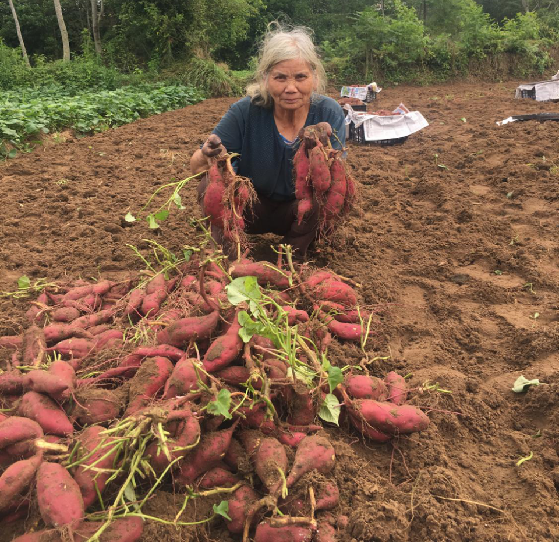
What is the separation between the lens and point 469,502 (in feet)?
4.74

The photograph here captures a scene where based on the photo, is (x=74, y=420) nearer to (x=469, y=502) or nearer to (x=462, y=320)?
(x=469, y=502)

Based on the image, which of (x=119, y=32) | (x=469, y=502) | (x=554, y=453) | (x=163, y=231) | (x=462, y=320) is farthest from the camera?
(x=119, y=32)

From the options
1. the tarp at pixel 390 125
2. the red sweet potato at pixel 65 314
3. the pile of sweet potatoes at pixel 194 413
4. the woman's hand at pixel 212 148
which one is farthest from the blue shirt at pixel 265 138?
the tarp at pixel 390 125

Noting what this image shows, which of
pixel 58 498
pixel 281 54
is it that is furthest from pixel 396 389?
pixel 281 54

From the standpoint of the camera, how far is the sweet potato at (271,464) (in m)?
1.38

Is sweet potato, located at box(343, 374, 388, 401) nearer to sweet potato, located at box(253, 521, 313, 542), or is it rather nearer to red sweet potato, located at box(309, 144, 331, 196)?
sweet potato, located at box(253, 521, 313, 542)

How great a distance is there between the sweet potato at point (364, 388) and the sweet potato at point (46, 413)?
0.97m

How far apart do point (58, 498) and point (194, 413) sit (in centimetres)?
42

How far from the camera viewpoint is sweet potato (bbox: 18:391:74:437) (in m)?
1.48

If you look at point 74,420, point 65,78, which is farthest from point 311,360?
point 65,78

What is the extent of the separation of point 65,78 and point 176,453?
14.2m

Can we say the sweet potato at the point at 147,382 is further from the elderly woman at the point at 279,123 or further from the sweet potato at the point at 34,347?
the elderly woman at the point at 279,123

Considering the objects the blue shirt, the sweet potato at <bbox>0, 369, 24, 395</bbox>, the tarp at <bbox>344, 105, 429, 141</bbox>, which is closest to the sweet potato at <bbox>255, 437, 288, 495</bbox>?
the sweet potato at <bbox>0, 369, 24, 395</bbox>

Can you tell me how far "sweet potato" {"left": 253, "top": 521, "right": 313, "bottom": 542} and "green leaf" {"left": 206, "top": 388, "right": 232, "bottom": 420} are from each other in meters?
0.32
